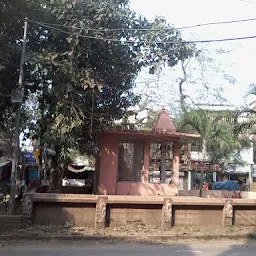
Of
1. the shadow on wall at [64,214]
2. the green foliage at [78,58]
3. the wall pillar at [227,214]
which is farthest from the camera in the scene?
the green foliage at [78,58]

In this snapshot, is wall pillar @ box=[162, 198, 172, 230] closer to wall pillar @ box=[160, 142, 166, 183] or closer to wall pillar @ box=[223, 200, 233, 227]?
wall pillar @ box=[223, 200, 233, 227]

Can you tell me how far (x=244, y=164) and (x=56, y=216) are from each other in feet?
107

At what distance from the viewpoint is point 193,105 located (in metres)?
26.0

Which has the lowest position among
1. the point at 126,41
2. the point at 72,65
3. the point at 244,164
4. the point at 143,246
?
the point at 143,246

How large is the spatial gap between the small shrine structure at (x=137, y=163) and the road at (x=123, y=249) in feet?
16.0

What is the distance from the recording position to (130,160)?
15.4m

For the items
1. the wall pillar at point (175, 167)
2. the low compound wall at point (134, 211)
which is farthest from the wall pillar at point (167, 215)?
the wall pillar at point (175, 167)

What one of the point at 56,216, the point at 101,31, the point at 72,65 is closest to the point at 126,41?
the point at 101,31

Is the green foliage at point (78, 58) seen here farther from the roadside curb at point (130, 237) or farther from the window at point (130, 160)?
the roadside curb at point (130, 237)

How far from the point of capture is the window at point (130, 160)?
1538 centimetres

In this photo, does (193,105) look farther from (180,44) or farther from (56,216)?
(56,216)

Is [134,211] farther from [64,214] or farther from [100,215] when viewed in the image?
[64,214]

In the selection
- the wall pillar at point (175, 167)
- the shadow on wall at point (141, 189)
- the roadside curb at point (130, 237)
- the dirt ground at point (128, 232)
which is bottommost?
the roadside curb at point (130, 237)

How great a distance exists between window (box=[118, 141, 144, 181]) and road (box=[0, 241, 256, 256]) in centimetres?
521
